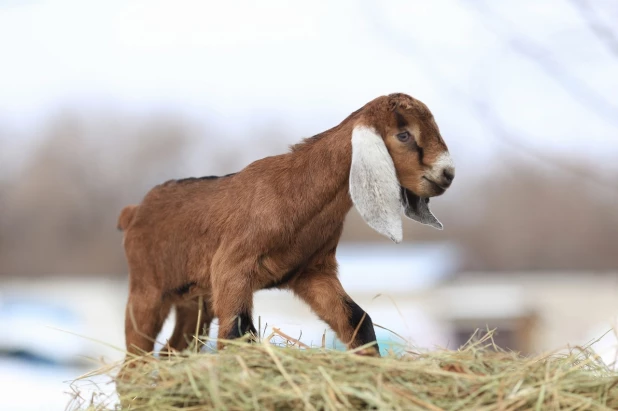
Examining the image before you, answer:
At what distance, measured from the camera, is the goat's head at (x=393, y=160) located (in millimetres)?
2836

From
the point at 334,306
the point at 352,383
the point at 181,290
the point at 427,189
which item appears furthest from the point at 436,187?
the point at 181,290

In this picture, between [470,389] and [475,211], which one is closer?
[470,389]

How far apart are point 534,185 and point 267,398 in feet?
66.3

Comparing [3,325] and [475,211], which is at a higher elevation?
[475,211]

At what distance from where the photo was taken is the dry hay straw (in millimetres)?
2150

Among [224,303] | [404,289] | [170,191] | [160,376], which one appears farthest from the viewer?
[404,289]

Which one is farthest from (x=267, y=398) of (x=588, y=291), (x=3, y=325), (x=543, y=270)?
(x=543, y=270)

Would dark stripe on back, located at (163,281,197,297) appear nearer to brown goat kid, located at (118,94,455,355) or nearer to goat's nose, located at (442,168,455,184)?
brown goat kid, located at (118,94,455,355)

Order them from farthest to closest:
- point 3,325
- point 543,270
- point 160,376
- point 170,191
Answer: point 543,270 < point 3,325 < point 170,191 < point 160,376

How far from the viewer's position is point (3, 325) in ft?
35.3

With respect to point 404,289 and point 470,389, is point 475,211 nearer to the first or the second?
point 404,289

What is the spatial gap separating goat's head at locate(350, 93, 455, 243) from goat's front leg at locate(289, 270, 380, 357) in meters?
0.34

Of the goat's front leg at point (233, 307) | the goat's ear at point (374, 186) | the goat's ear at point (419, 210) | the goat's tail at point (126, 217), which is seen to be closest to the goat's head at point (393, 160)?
the goat's ear at point (374, 186)

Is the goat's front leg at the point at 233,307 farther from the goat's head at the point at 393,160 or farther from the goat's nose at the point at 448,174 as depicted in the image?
the goat's nose at the point at 448,174
